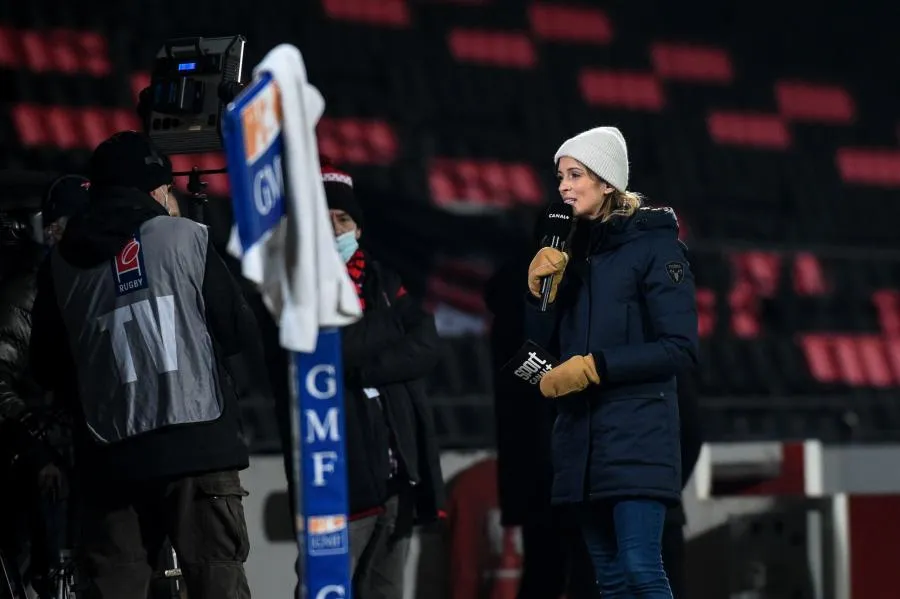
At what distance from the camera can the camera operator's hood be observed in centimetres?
448

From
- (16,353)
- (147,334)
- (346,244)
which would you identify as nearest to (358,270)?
(346,244)

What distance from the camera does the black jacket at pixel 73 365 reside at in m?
4.39

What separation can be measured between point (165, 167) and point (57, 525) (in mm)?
1158

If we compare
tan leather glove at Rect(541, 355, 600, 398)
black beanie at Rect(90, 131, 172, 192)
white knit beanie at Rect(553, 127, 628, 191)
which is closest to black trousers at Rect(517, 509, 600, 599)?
tan leather glove at Rect(541, 355, 600, 398)

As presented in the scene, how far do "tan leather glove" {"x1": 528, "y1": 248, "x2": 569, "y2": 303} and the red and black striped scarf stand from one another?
0.76 metres

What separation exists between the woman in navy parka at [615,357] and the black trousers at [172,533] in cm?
78

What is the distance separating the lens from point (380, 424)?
17.5 ft

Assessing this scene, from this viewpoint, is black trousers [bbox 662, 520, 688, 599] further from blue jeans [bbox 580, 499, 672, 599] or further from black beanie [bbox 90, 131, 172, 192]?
black beanie [bbox 90, 131, 172, 192]

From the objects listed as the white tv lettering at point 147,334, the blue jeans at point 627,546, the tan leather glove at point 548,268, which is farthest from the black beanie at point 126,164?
the blue jeans at point 627,546

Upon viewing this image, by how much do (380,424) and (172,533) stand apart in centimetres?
101

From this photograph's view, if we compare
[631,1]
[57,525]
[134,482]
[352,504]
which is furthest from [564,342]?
[631,1]

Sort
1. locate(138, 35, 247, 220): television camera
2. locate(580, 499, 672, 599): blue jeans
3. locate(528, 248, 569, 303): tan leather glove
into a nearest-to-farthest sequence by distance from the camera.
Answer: locate(580, 499, 672, 599): blue jeans → locate(528, 248, 569, 303): tan leather glove → locate(138, 35, 247, 220): television camera

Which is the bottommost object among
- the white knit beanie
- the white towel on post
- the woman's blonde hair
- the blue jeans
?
the blue jeans

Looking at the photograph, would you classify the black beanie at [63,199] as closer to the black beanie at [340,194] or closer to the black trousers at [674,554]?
the black beanie at [340,194]
